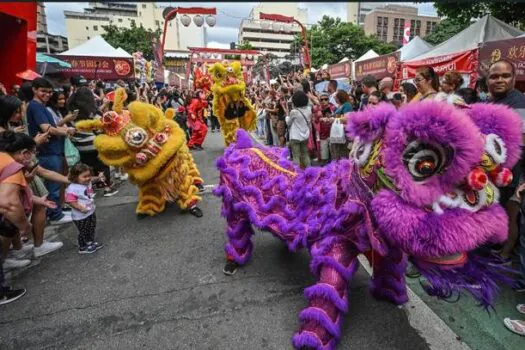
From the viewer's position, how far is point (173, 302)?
94.3 inches

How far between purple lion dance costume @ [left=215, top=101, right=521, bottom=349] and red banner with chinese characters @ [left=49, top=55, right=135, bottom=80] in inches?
546

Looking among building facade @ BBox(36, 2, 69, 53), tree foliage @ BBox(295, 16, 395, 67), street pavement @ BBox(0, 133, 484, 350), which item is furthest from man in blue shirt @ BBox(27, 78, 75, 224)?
building facade @ BBox(36, 2, 69, 53)

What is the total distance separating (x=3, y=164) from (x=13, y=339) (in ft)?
4.09

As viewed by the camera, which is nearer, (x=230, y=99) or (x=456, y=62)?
(x=230, y=99)

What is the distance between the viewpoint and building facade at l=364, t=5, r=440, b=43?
65.4 meters

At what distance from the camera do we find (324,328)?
1761mm

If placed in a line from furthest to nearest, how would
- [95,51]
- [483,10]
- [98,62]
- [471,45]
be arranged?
[95,51]
[98,62]
[483,10]
[471,45]

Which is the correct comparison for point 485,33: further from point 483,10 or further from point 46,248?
point 46,248

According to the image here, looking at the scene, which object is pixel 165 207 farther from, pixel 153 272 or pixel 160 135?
pixel 153 272

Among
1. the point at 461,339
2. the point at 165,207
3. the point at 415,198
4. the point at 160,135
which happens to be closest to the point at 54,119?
the point at 160,135

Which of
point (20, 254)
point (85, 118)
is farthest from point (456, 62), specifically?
point (20, 254)

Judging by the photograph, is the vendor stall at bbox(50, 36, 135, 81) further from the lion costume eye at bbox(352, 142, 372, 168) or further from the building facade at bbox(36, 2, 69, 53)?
the building facade at bbox(36, 2, 69, 53)

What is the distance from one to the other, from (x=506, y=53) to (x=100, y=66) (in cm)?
1393

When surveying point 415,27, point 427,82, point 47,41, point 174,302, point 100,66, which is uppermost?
A: point 415,27
